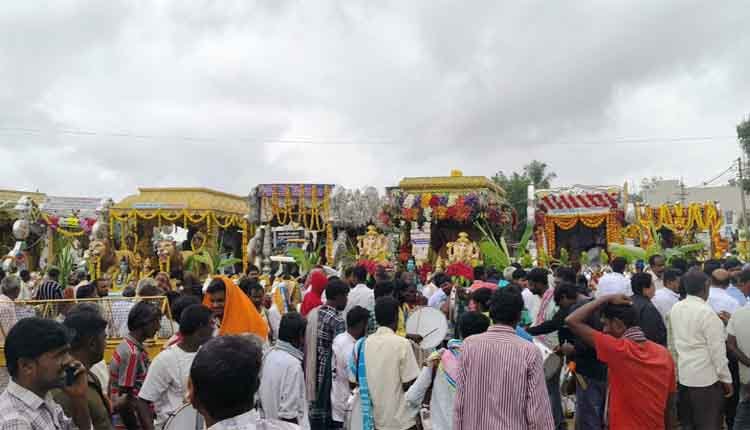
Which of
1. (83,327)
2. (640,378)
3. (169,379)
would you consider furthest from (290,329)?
(640,378)

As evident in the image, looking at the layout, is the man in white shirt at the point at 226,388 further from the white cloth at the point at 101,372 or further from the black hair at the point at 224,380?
the white cloth at the point at 101,372

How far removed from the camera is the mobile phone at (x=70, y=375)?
8.48 ft

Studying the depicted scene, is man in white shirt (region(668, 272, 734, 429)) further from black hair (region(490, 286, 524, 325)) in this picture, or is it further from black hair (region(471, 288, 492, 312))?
black hair (region(490, 286, 524, 325))

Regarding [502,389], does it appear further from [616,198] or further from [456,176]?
[616,198]

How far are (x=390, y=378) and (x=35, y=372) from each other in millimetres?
2299

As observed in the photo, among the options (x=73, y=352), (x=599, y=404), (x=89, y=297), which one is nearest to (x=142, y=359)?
(x=73, y=352)

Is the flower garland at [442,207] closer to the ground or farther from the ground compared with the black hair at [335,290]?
farther from the ground

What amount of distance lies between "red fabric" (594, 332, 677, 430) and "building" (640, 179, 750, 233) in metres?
47.7

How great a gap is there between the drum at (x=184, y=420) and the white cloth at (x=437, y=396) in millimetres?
1657

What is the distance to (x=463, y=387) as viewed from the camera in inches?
134

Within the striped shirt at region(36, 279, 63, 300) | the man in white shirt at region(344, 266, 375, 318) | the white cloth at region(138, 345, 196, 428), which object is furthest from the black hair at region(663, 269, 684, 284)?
the striped shirt at region(36, 279, 63, 300)

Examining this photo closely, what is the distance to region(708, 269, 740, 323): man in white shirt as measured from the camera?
5.87 meters

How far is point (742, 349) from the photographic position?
5062 millimetres

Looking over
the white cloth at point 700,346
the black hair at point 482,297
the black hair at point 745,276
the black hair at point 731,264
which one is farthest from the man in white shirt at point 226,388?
the black hair at point 731,264
